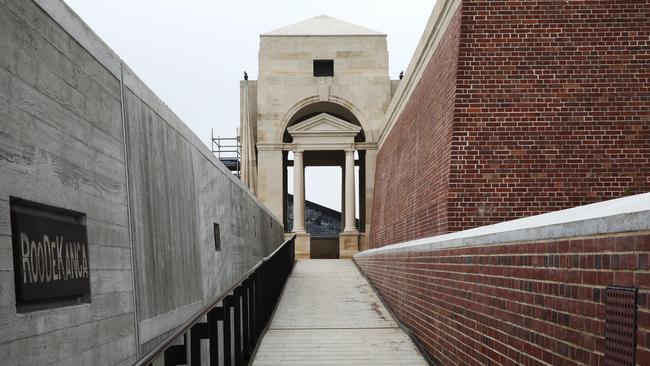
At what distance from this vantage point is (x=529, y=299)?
4.90m

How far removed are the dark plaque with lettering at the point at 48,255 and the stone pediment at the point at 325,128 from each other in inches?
957

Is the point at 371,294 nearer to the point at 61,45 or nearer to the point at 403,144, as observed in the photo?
the point at 403,144

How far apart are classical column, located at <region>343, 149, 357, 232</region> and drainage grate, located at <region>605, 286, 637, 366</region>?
84.3 ft

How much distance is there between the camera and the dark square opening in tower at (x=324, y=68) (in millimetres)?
30653

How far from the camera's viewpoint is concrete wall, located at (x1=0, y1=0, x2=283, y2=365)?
3.78 metres

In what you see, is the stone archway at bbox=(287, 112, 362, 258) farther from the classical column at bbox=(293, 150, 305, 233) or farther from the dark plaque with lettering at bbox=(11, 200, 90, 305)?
the dark plaque with lettering at bbox=(11, 200, 90, 305)

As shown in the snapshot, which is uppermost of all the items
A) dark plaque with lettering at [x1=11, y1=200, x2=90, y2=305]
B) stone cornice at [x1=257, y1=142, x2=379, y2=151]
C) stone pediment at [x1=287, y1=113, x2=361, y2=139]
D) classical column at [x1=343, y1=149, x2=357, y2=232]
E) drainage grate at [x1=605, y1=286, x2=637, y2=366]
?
stone pediment at [x1=287, y1=113, x2=361, y2=139]

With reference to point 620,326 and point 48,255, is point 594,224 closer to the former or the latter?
point 620,326

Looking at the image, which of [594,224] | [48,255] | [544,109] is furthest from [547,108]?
[48,255]

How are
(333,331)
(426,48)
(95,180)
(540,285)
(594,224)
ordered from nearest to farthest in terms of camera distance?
(594,224)
(540,285)
(95,180)
(333,331)
(426,48)

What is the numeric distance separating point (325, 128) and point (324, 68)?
9.91 ft

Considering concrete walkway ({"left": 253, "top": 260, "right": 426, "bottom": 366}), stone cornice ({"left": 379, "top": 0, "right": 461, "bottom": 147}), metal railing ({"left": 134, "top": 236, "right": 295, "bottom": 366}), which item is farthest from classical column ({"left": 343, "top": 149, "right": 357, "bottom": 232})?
metal railing ({"left": 134, "top": 236, "right": 295, "bottom": 366})

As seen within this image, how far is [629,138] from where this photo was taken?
1006 cm

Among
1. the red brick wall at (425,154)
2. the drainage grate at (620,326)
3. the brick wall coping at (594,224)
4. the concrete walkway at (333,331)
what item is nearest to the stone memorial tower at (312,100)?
the red brick wall at (425,154)
